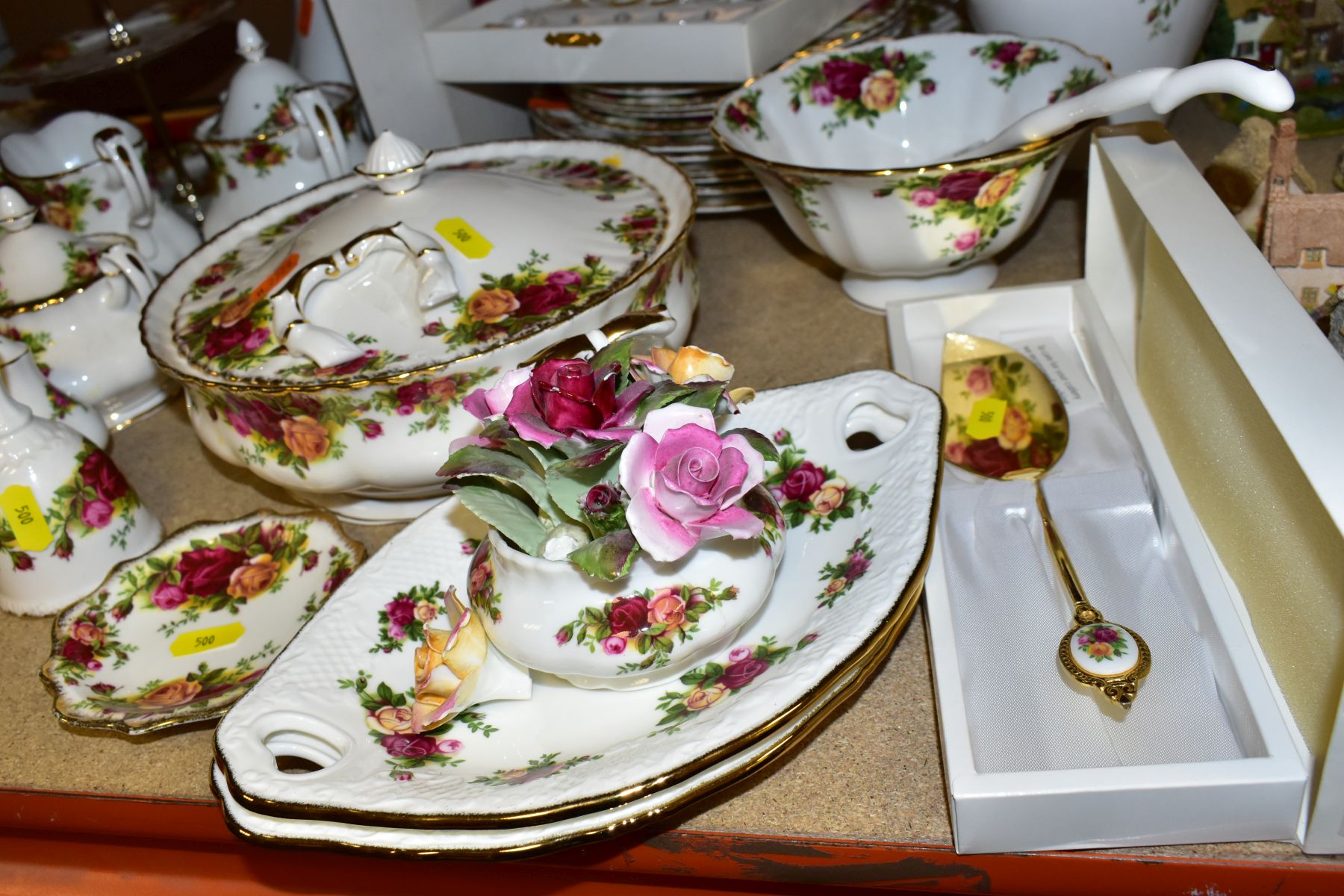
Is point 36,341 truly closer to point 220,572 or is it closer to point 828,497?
point 220,572

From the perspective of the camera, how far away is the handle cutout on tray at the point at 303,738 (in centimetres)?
56

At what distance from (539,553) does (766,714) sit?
134 mm

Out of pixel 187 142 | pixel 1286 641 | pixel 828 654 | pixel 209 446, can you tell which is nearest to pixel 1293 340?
pixel 1286 641

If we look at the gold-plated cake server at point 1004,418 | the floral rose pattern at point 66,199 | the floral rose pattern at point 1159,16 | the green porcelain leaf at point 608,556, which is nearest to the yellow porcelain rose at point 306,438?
the green porcelain leaf at point 608,556

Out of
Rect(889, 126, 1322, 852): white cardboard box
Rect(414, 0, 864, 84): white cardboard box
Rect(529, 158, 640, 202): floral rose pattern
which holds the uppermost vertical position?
Rect(414, 0, 864, 84): white cardboard box

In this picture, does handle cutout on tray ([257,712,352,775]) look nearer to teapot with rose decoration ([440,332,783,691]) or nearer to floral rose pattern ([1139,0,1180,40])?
teapot with rose decoration ([440,332,783,691])

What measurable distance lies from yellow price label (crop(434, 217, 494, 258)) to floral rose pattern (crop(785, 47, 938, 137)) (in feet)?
1.24

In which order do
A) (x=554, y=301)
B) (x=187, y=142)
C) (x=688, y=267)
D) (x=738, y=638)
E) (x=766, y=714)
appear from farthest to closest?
(x=187, y=142) < (x=688, y=267) < (x=554, y=301) < (x=738, y=638) < (x=766, y=714)

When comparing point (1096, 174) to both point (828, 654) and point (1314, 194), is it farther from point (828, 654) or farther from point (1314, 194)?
point (828, 654)

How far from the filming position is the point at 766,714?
50 cm

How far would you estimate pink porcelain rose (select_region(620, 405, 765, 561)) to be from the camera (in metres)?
0.48

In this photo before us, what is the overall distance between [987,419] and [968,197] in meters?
0.17

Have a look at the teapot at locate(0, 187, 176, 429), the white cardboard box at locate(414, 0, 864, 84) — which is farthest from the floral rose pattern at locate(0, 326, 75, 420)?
the white cardboard box at locate(414, 0, 864, 84)

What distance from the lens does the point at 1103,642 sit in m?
0.60
